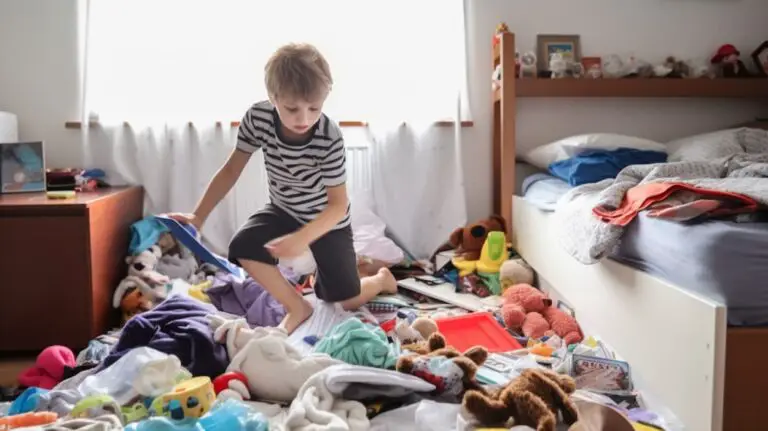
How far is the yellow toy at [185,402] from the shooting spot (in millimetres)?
1005

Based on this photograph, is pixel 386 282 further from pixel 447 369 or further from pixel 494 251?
pixel 447 369

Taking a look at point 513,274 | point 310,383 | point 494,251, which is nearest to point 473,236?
point 494,251

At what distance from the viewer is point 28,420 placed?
1.00 metres

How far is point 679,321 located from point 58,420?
1.04m

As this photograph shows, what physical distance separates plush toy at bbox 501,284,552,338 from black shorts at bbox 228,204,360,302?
1.47 ft

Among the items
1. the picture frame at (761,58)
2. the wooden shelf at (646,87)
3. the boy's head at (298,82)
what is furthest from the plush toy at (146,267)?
the picture frame at (761,58)

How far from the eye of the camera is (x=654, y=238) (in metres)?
1.08

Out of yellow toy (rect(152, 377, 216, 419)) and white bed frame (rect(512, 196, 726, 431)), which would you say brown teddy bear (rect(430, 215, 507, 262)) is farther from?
yellow toy (rect(152, 377, 216, 419))

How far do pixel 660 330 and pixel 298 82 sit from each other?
2.94ft

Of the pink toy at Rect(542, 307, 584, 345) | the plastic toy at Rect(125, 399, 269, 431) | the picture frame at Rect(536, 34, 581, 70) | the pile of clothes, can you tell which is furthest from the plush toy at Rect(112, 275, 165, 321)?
the picture frame at Rect(536, 34, 581, 70)

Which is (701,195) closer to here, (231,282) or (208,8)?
(231,282)

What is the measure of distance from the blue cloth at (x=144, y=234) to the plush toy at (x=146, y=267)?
0.07 ft

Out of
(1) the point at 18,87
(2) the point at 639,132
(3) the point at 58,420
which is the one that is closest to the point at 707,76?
(2) the point at 639,132

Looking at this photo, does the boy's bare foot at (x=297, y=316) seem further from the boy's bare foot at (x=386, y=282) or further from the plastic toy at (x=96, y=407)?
the plastic toy at (x=96, y=407)
